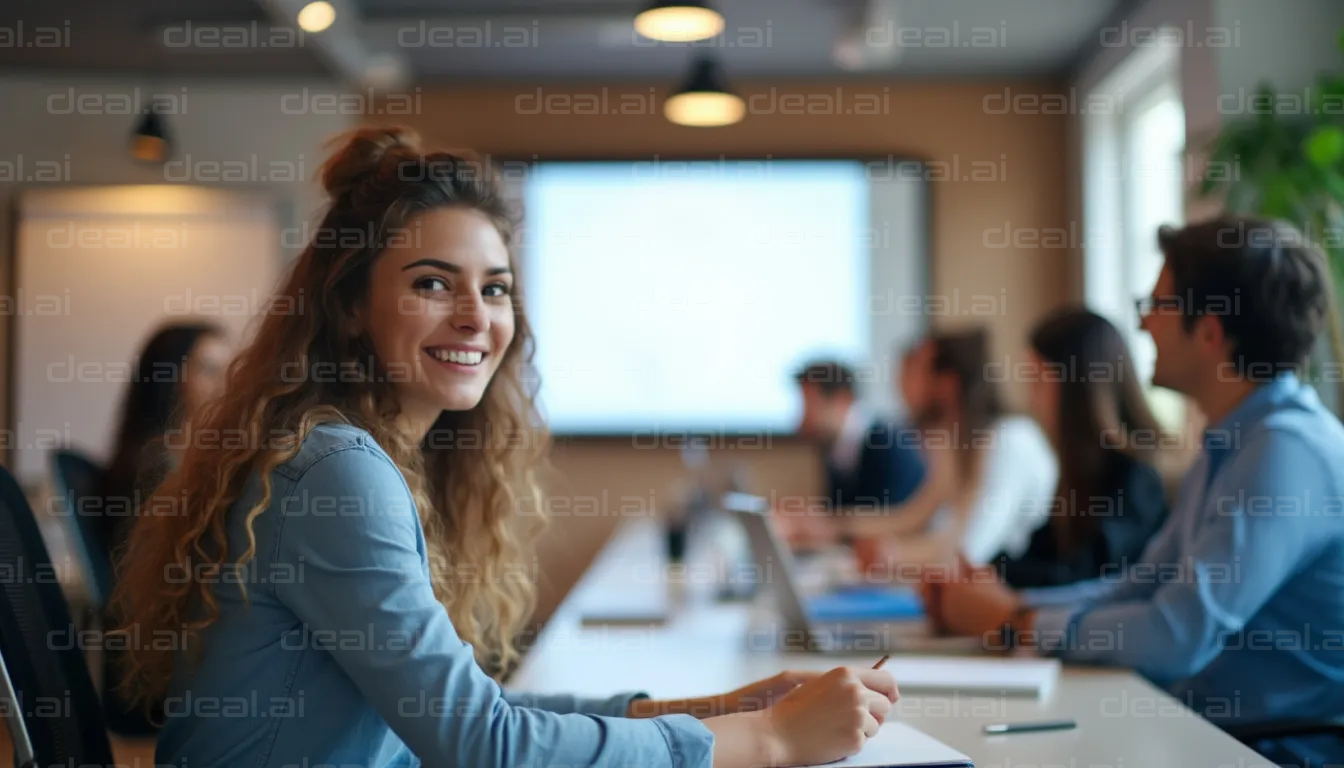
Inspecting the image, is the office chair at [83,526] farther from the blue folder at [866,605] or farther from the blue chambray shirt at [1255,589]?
the blue chambray shirt at [1255,589]

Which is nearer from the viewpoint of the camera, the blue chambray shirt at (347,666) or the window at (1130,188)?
the blue chambray shirt at (347,666)

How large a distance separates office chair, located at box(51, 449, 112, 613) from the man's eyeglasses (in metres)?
2.05

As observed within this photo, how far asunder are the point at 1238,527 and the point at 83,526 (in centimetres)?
222

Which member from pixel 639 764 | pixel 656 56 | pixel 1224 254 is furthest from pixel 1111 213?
pixel 639 764

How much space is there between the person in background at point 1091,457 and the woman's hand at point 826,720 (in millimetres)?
1455

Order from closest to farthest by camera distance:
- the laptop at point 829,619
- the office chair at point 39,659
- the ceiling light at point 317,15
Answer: the office chair at point 39,659, the laptop at point 829,619, the ceiling light at point 317,15

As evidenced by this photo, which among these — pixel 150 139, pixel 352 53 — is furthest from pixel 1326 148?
pixel 150 139

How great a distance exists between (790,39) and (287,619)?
4111 millimetres

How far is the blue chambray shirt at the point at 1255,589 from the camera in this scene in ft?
5.84

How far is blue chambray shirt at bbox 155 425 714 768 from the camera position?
1172 mm

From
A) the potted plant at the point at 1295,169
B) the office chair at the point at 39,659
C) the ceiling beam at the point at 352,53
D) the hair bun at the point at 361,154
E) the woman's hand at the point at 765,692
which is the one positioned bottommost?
the woman's hand at the point at 765,692

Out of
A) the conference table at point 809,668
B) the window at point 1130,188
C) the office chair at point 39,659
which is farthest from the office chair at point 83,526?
the window at point 1130,188

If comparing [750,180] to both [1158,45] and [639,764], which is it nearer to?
[1158,45]

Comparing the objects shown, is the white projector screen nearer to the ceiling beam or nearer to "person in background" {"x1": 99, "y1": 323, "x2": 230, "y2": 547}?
the ceiling beam
